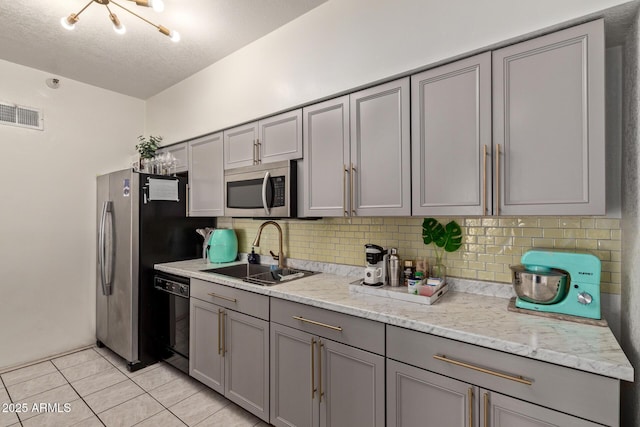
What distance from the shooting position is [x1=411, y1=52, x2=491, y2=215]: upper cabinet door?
4.73 feet

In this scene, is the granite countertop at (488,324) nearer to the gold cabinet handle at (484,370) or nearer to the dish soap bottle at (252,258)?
the gold cabinet handle at (484,370)

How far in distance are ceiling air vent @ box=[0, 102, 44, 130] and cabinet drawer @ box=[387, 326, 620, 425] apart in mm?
3645

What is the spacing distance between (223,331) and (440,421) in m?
1.48

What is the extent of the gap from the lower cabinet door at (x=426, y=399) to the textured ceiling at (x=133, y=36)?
222 centimetres

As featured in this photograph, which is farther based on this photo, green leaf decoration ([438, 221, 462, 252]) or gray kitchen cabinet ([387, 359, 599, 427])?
green leaf decoration ([438, 221, 462, 252])

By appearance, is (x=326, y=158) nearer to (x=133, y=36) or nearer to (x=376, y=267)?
(x=376, y=267)

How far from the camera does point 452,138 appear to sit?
153 cm

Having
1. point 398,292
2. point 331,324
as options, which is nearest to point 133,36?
point 331,324

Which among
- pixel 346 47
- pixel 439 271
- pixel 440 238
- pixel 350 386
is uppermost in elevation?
pixel 346 47

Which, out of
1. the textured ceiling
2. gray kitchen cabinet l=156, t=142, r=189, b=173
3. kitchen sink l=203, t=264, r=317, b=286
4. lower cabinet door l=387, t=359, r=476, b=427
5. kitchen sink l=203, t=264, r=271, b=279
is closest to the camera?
lower cabinet door l=387, t=359, r=476, b=427

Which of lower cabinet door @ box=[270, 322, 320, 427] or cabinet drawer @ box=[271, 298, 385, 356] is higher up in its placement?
cabinet drawer @ box=[271, 298, 385, 356]

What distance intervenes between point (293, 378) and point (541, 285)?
1350 mm

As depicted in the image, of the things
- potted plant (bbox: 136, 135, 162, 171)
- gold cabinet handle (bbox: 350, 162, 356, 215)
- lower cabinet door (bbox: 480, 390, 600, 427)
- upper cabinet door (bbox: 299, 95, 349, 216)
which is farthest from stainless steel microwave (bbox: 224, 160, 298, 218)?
lower cabinet door (bbox: 480, 390, 600, 427)

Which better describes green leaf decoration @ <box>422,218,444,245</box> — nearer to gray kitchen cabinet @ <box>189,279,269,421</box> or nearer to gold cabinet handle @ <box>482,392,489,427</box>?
gold cabinet handle @ <box>482,392,489,427</box>
